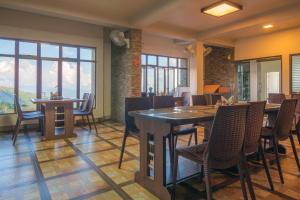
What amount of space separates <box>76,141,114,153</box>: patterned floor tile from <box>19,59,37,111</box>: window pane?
271cm

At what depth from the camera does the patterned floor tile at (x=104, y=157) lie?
2.99 meters

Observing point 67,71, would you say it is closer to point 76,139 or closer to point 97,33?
point 97,33

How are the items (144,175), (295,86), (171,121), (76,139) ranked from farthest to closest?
(295,86), (76,139), (144,175), (171,121)

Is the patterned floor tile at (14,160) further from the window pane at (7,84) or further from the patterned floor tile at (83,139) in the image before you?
the window pane at (7,84)

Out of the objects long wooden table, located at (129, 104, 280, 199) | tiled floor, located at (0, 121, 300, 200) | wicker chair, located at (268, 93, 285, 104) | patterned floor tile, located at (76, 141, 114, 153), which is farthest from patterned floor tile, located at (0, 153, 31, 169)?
wicker chair, located at (268, 93, 285, 104)

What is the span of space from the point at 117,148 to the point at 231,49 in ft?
20.3

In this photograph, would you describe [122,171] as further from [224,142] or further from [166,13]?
[166,13]

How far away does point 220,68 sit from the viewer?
8648 mm

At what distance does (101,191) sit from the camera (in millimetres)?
2129

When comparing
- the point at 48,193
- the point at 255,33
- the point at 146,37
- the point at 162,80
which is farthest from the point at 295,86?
the point at 48,193

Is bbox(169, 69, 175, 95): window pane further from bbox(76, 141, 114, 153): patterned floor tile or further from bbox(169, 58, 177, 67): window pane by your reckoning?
bbox(76, 141, 114, 153): patterned floor tile

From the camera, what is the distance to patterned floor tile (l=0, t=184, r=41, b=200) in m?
2.00

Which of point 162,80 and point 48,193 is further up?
point 162,80

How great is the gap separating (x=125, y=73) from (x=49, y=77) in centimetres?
211
